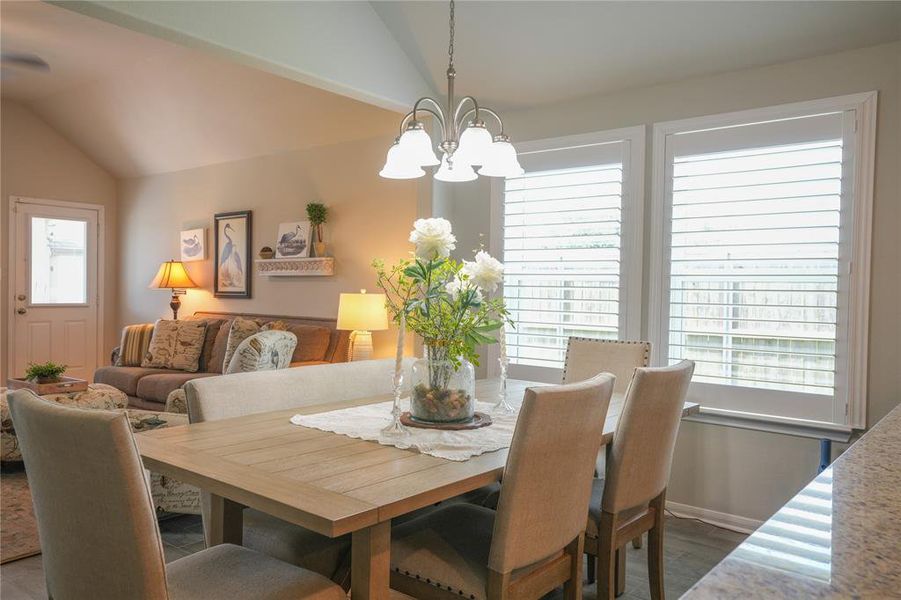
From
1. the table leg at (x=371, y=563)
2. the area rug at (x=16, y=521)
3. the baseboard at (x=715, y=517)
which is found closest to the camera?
the table leg at (x=371, y=563)

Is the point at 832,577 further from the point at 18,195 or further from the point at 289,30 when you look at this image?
the point at 18,195

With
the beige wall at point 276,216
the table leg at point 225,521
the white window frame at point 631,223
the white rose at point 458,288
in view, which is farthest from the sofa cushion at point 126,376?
the white rose at point 458,288

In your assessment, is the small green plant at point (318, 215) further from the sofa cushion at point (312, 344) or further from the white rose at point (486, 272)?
the white rose at point (486, 272)

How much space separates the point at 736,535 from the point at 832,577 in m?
3.16

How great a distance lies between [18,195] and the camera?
277 inches

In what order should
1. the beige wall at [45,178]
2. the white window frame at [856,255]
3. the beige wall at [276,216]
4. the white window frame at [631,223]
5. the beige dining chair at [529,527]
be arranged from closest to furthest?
the beige dining chair at [529,527], the white window frame at [856,255], the white window frame at [631,223], the beige wall at [276,216], the beige wall at [45,178]

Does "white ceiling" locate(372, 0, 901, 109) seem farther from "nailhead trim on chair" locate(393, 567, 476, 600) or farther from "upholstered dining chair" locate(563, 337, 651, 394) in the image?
"nailhead trim on chair" locate(393, 567, 476, 600)

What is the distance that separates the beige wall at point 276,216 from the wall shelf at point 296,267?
2.9 inches

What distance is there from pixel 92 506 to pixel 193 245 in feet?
19.4

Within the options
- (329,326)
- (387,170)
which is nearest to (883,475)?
(387,170)

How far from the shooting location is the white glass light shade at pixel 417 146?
2396 mm

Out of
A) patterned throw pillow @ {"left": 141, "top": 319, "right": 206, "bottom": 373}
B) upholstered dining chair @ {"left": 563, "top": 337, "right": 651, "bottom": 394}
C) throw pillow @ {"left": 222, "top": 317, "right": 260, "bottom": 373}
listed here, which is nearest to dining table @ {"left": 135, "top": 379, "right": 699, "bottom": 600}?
upholstered dining chair @ {"left": 563, "top": 337, "right": 651, "bottom": 394}

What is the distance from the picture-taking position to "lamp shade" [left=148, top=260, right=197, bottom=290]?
675 centimetres

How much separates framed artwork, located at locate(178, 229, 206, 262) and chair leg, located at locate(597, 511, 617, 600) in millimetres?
5569
